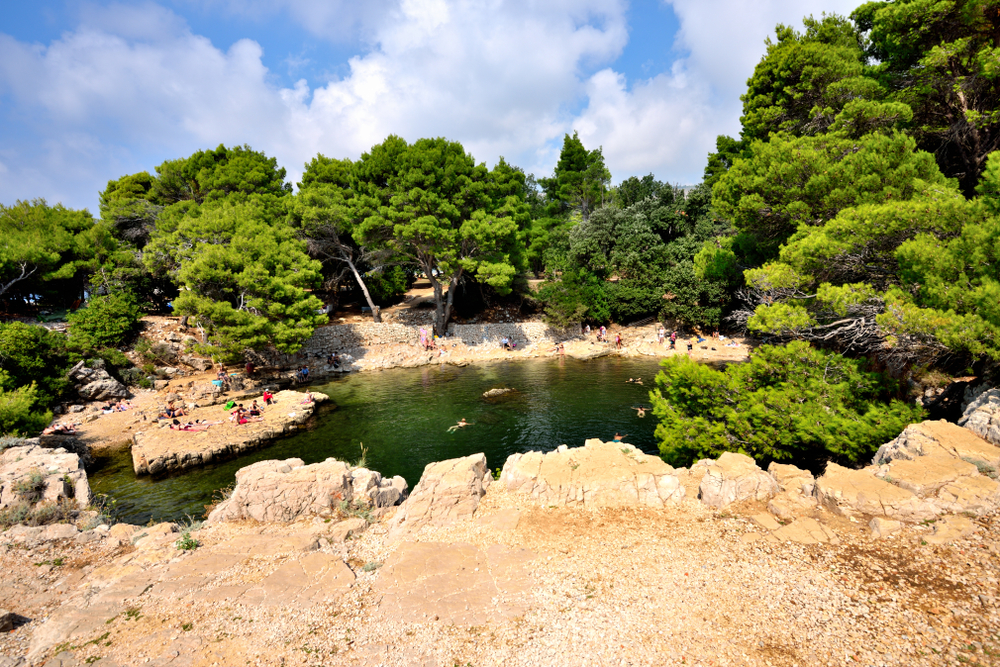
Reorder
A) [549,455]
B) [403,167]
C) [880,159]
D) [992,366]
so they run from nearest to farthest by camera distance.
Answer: [992,366], [549,455], [880,159], [403,167]

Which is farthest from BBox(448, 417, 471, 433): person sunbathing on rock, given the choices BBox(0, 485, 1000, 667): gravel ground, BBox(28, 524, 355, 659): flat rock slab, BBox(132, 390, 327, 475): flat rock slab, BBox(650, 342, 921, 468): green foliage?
BBox(0, 485, 1000, 667): gravel ground

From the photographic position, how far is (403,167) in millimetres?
29516

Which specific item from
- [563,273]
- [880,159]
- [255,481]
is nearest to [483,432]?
[255,481]

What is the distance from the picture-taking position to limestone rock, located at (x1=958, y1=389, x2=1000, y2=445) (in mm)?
8711

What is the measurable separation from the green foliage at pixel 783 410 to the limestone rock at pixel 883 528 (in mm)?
3195

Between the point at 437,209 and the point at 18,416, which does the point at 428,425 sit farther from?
the point at 437,209

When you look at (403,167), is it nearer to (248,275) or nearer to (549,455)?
(248,275)

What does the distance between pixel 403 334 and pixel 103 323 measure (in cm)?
1822

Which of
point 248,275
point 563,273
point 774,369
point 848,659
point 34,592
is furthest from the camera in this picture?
point 563,273

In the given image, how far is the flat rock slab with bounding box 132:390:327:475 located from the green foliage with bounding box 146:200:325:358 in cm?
507

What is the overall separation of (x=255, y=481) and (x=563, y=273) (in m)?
32.2

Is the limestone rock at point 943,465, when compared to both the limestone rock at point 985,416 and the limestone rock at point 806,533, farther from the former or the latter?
→ the limestone rock at point 806,533

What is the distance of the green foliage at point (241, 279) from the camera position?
23314mm

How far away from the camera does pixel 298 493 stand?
32.6ft
